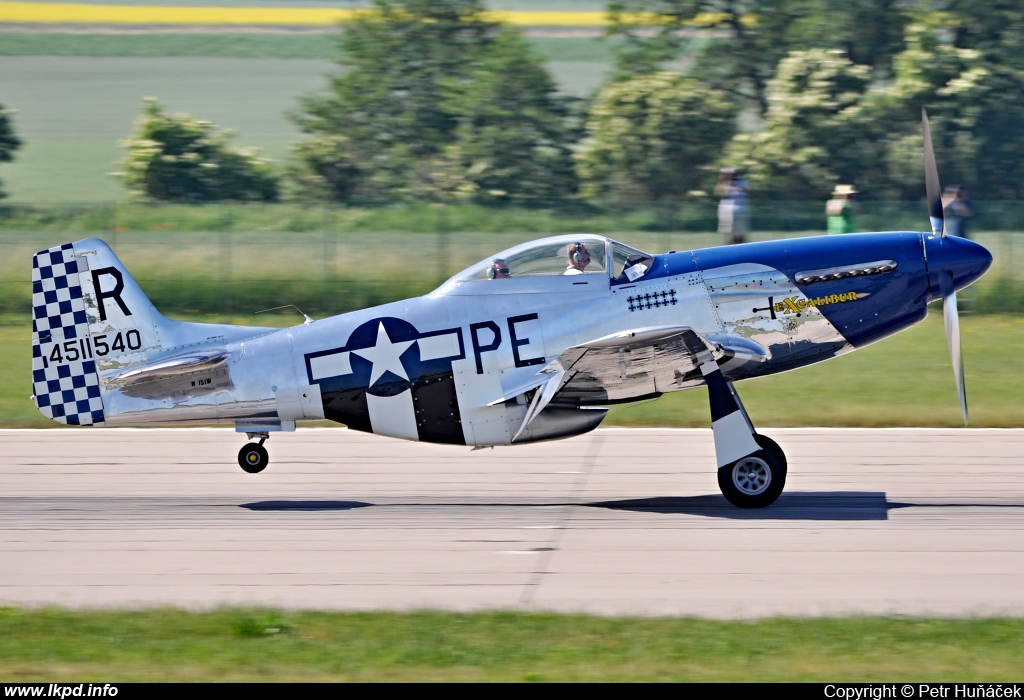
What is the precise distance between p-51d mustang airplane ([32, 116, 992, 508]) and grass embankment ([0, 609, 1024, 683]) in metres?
3.31

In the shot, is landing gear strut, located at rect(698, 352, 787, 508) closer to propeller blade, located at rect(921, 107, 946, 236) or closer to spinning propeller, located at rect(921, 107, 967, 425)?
spinning propeller, located at rect(921, 107, 967, 425)

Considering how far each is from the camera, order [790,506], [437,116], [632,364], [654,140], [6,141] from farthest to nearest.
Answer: [6,141] < [437,116] < [654,140] < [790,506] < [632,364]

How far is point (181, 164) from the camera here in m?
31.3

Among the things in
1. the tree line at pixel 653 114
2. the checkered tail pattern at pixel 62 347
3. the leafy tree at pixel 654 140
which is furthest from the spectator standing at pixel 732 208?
the checkered tail pattern at pixel 62 347

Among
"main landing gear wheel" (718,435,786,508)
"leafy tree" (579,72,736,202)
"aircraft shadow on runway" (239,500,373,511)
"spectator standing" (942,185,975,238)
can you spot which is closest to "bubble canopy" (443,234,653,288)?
"main landing gear wheel" (718,435,786,508)

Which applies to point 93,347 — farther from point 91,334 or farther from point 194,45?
point 194,45

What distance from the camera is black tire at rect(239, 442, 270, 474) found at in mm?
11438

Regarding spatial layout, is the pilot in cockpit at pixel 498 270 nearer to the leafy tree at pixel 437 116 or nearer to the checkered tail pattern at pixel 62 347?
the checkered tail pattern at pixel 62 347

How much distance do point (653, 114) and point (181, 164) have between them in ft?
40.1

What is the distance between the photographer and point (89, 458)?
13094 mm

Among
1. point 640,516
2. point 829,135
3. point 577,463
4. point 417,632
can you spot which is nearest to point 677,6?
point 829,135

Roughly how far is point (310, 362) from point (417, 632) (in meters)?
4.34

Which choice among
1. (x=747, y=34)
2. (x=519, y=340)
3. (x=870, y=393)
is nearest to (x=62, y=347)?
(x=519, y=340)

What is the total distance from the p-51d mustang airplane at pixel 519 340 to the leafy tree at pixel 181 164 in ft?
68.0
